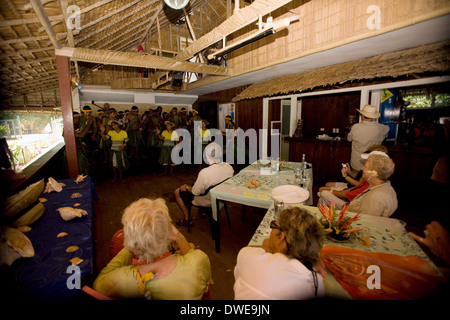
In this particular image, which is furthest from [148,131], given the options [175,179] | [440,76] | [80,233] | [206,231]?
[440,76]

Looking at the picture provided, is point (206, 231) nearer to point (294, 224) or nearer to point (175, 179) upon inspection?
point (294, 224)

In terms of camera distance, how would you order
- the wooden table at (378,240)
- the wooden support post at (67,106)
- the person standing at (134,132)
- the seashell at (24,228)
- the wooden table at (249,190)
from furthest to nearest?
1. the person standing at (134,132)
2. the wooden support post at (67,106)
3. the wooden table at (249,190)
4. the seashell at (24,228)
5. the wooden table at (378,240)

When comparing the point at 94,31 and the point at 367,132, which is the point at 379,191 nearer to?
the point at 367,132

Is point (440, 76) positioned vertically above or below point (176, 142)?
above

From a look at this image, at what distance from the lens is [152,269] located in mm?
1227

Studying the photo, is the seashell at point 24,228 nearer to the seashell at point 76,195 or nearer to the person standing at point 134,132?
the seashell at point 76,195

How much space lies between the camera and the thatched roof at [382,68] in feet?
10.2

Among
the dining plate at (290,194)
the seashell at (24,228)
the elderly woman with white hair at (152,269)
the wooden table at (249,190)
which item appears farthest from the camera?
the wooden table at (249,190)

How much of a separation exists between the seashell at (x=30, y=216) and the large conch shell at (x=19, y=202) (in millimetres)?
60

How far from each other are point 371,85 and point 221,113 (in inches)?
235

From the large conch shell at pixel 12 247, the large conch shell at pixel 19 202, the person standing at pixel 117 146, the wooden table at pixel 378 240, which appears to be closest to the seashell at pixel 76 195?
the large conch shell at pixel 19 202

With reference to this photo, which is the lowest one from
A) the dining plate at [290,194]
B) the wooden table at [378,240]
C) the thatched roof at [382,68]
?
the wooden table at [378,240]

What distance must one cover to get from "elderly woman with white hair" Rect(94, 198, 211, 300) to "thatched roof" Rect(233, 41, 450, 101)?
422cm
